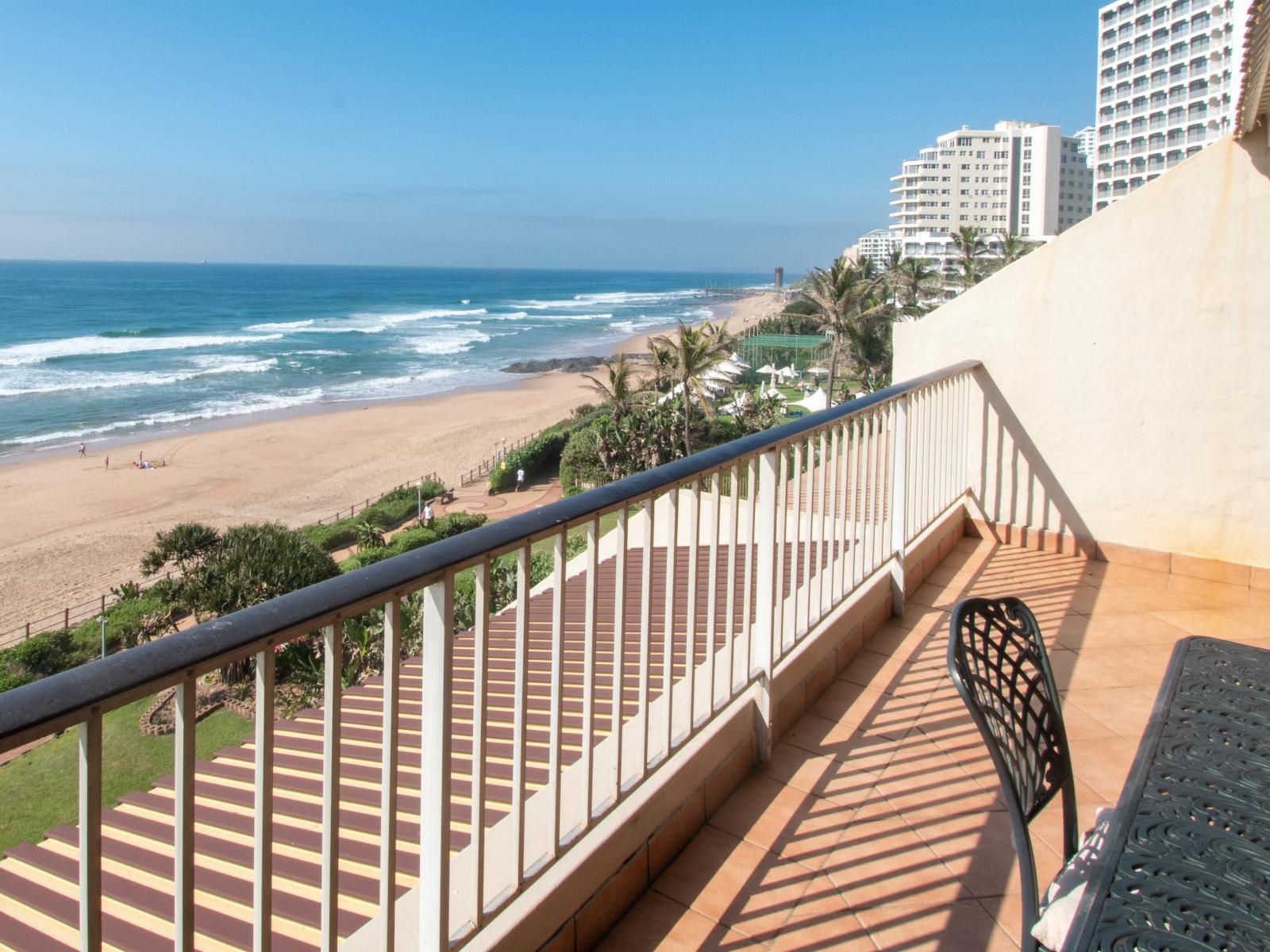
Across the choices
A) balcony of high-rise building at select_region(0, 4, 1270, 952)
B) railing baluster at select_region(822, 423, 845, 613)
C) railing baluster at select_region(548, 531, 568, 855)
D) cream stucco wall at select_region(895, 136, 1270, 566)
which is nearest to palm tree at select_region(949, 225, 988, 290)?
cream stucco wall at select_region(895, 136, 1270, 566)

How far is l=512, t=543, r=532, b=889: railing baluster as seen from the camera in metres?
1.44

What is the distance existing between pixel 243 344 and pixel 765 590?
Result: 52.3m

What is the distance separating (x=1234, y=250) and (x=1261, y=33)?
1.21 meters

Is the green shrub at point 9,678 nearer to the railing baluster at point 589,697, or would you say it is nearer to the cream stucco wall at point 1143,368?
the cream stucco wall at point 1143,368

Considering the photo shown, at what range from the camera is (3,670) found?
12.1 meters

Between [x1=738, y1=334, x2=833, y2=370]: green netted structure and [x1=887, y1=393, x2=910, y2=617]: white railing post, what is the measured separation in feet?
126

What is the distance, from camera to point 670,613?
191 cm

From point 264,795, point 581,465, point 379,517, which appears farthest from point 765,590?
point 581,465

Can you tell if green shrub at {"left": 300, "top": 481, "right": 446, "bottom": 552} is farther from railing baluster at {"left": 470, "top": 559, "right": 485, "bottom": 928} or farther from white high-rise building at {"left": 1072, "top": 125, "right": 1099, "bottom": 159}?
white high-rise building at {"left": 1072, "top": 125, "right": 1099, "bottom": 159}

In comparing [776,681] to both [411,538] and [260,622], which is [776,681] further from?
Answer: [411,538]

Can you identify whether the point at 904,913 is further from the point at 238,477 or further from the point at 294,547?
the point at 238,477

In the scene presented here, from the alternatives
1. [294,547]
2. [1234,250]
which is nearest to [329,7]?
[294,547]

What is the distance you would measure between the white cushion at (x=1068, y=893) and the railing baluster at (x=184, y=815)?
983 mm

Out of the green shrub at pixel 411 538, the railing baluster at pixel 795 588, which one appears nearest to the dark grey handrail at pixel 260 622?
the railing baluster at pixel 795 588
